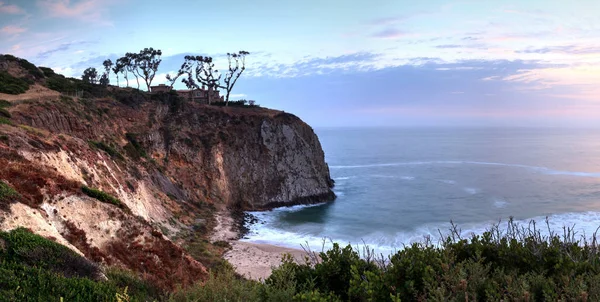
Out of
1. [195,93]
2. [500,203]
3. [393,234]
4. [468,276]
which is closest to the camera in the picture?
[468,276]

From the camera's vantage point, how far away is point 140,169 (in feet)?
119

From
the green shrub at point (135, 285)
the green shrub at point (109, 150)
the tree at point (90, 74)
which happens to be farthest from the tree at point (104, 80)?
the green shrub at point (135, 285)

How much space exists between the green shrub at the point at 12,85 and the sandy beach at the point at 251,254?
22785 mm

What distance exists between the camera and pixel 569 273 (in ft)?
21.7

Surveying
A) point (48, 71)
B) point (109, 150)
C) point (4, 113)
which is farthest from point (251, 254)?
point (48, 71)

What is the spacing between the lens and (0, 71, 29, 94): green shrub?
113 feet

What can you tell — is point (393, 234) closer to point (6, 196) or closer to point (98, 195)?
point (98, 195)

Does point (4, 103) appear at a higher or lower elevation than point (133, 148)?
higher

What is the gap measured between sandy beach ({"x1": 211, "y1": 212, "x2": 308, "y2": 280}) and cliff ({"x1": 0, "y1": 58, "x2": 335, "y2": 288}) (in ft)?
7.13

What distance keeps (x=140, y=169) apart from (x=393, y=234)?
84.5 ft

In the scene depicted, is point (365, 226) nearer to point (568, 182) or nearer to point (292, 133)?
point (292, 133)

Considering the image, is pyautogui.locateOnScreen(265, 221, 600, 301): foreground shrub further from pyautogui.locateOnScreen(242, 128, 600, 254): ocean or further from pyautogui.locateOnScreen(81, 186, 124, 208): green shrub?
pyautogui.locateOnScreen(81, 186, 124, 208): green shrub

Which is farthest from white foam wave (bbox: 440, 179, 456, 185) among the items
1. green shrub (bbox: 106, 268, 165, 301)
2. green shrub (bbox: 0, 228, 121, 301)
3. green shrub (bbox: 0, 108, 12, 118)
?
green shrub (bbox: 0, 228, 121, 301)

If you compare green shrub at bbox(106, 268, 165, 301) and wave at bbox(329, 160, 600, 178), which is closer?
green shrub at bbox(106, 268, 165, 301)
